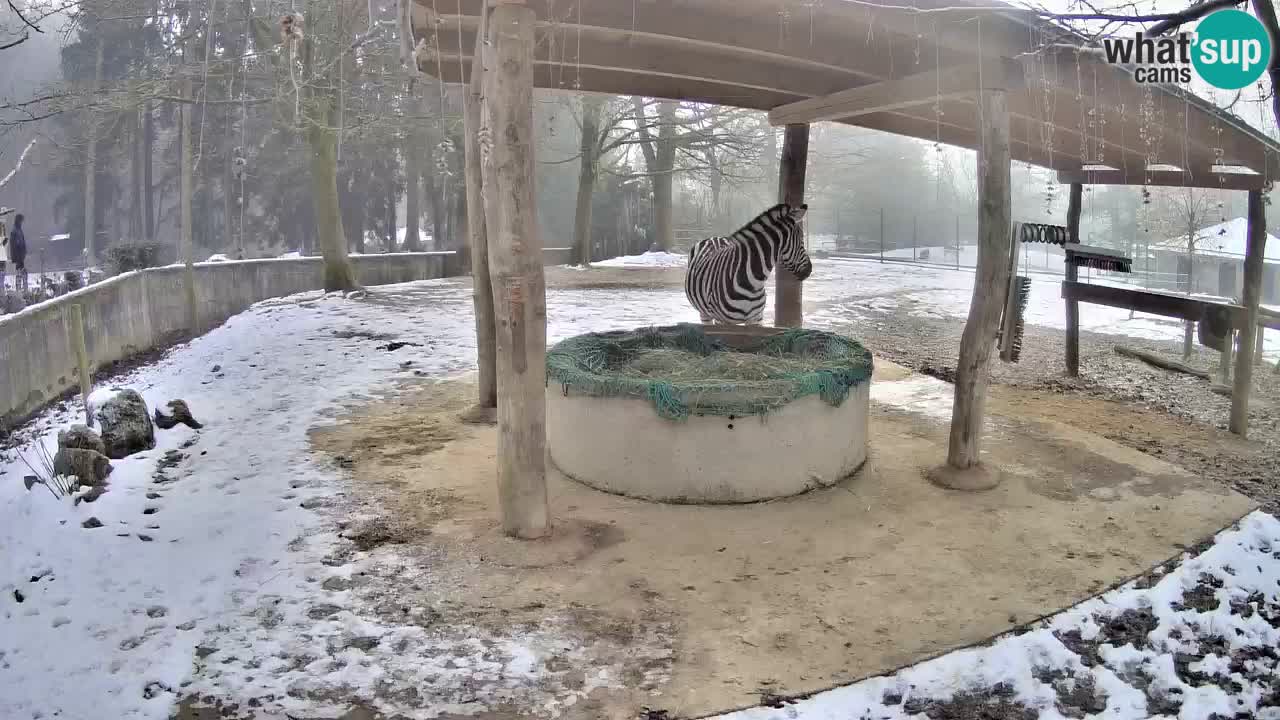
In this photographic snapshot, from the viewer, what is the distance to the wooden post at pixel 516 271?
4262 mm

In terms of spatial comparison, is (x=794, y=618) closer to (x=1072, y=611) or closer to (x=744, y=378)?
(x=1072, y=611)

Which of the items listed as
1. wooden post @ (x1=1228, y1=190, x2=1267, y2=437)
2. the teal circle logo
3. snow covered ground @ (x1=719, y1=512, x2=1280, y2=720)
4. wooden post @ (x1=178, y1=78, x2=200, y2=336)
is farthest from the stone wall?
Result: wooden post @ (x1=1228, y1=190, x2=1267, y2=437)

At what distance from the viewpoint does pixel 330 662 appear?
3318mm

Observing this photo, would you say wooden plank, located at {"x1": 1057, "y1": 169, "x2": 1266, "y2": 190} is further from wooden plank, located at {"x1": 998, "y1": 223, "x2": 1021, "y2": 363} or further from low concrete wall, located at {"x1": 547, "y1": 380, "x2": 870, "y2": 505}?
low concrete wall, located at {"x1": 547, "y1": 380, "x2": 870, "y2": 505}

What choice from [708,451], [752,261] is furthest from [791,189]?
[708,451]

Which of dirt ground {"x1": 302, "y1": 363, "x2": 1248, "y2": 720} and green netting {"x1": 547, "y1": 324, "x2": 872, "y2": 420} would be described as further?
green netting {"x1": 547, "y1": 324, "x2": 872, "y2": 420}

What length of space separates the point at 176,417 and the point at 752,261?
218 inches

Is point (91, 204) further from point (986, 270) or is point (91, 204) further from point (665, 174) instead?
point (986, 270)

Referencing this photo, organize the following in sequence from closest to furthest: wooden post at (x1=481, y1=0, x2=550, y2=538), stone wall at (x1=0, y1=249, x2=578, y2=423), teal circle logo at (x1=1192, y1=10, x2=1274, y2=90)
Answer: wooden post at (x1=481, y1=0, x2=550, y2=538) < teal circle logo at (x1=1192, y1=10, x2=1274, y2=90) < stone wall at (x1=0, y1=249, x2=578, y2=423)

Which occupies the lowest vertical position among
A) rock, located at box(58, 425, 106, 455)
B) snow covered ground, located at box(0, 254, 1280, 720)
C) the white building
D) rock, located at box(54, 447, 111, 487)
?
snow covered ground, located at box(0, 254, 1280, 720)

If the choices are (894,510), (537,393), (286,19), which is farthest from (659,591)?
(286,19)

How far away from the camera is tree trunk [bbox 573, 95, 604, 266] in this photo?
21578mm

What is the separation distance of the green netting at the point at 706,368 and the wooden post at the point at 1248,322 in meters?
3.75

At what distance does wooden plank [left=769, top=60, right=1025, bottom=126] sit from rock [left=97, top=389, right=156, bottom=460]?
6.19 m
